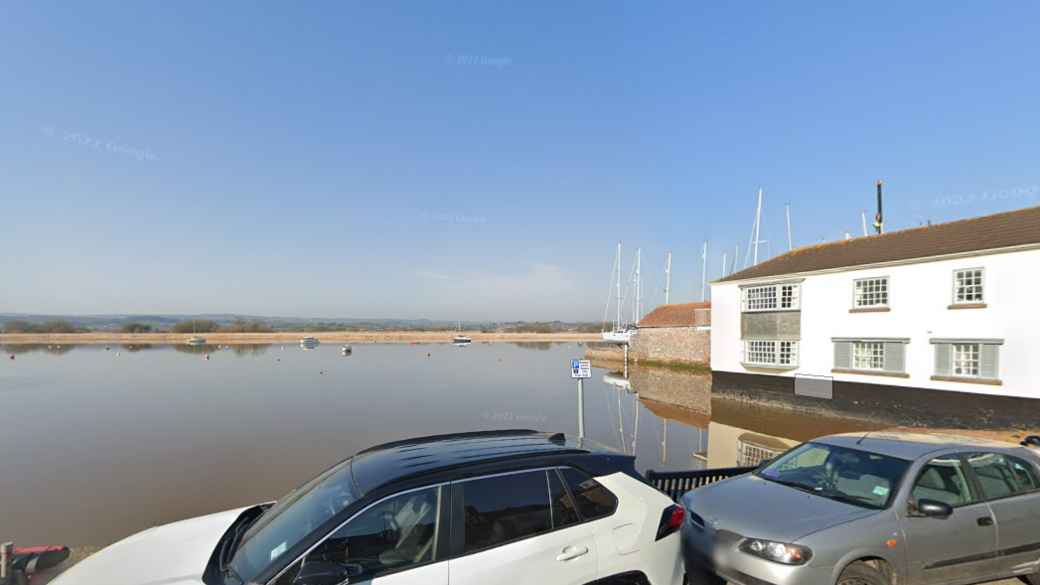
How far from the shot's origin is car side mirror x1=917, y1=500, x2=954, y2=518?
396cm

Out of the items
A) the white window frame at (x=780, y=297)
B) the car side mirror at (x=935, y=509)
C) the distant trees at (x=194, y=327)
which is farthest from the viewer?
the distant trees at (x=194, y=327)

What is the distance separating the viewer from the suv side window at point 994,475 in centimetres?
457

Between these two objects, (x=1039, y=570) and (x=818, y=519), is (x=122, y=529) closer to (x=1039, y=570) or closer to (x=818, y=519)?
(x=818, y=519)

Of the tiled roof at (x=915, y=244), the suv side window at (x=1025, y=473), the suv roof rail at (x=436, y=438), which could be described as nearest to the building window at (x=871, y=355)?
the tiled roof at (x=915, y=244)

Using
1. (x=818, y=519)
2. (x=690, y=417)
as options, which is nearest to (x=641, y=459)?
(x=690, y=417)

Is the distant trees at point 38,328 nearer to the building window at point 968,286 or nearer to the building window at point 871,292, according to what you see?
the building window at point 871,292

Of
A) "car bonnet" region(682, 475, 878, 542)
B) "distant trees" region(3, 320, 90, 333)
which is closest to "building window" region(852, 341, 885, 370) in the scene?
"car bonnet" region(682, 475, 878, 542)

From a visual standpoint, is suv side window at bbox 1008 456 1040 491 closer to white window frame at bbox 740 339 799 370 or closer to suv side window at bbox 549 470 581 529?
suv side window at bbox 549 470 581 529

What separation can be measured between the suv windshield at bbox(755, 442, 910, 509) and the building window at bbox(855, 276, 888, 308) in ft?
60.1

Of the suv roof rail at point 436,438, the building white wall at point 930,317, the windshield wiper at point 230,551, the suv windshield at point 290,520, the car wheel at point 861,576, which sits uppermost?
the building white wall at point 930,317

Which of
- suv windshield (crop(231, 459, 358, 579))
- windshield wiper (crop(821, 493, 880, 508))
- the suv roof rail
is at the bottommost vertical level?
windshield wiper (crop(821, 493, 880, 508))

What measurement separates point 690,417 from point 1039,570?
58.0 feet

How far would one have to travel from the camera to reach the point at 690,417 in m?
21.7

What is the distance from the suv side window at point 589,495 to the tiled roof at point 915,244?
20558mm
